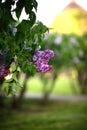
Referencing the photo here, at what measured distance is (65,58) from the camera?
11664 millimetres

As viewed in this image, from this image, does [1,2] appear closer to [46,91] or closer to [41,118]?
[41,118]

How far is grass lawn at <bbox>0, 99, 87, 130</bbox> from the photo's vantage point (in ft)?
32.7

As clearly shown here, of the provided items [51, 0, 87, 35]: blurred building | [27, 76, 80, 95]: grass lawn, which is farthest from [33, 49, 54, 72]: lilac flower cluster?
[27, 76, 80, 95]: grass lawn

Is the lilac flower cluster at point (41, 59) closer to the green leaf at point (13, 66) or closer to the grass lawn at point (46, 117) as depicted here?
the green leaf at point (13, 66)

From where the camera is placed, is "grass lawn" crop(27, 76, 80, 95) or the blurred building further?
"grass lawn" crop(27, 76, 80, 95)

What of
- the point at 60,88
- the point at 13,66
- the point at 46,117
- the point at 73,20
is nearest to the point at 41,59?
the point at 13,66

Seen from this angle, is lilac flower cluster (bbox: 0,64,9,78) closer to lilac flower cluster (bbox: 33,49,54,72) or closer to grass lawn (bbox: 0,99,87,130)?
lilac flower cluster (bbox: 33,49,54,72)

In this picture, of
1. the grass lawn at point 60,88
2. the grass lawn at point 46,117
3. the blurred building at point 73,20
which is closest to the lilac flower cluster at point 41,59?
the grass lawn at point 46,117

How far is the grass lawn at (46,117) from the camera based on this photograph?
392 inches

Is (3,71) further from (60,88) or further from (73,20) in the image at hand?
(60,88)

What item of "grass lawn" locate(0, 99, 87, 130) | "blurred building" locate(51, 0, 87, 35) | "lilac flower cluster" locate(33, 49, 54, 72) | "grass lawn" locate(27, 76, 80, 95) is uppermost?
"blurred building" locate(51, 0, 87, 35)

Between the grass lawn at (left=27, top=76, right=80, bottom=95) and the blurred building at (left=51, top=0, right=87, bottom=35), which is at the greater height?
the blurred building at (left=51, top=0, right=87, bottom=35)

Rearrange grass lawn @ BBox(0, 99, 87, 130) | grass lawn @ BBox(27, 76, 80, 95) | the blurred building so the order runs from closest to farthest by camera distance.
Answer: grass lawn @ BBox(0, 99, 87, 130) → the blurred building → grass lawn @ BBox(27, 76, 80, 95)

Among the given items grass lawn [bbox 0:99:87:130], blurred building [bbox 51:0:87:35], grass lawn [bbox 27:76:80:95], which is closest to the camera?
grass lawn [bbox 0:99:87:130]
